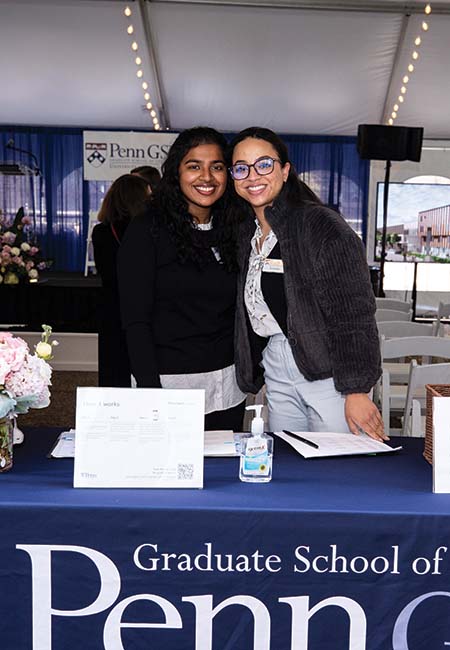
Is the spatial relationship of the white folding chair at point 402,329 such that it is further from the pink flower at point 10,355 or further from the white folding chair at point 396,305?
the pink flower at point 10,355

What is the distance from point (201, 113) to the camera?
1034 cm

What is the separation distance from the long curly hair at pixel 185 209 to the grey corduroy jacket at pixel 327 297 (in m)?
0.18

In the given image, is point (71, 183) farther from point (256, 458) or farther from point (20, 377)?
point (256, 458)

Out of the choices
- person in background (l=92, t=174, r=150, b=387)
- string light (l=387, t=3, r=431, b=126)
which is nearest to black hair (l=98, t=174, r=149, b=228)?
person in background (l=92, t=174, r=150, b=387)

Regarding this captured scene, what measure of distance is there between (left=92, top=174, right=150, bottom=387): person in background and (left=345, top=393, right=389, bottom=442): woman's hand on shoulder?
169cm

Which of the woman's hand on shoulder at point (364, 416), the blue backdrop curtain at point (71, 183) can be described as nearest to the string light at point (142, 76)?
the blue backdrop curtain at point (71, 183)

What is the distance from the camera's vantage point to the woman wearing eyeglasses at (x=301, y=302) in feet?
5.87

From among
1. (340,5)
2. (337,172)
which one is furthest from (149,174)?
(337,172)

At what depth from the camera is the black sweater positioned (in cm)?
196

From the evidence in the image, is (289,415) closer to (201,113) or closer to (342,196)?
(201,113)

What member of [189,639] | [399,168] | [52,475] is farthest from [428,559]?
[399,168]

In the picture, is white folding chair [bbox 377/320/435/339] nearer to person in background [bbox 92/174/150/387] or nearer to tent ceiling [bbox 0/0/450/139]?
person in background [bbox 92/174/150/387]

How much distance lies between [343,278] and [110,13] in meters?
7.42

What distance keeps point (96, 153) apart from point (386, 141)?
13.3 ft
